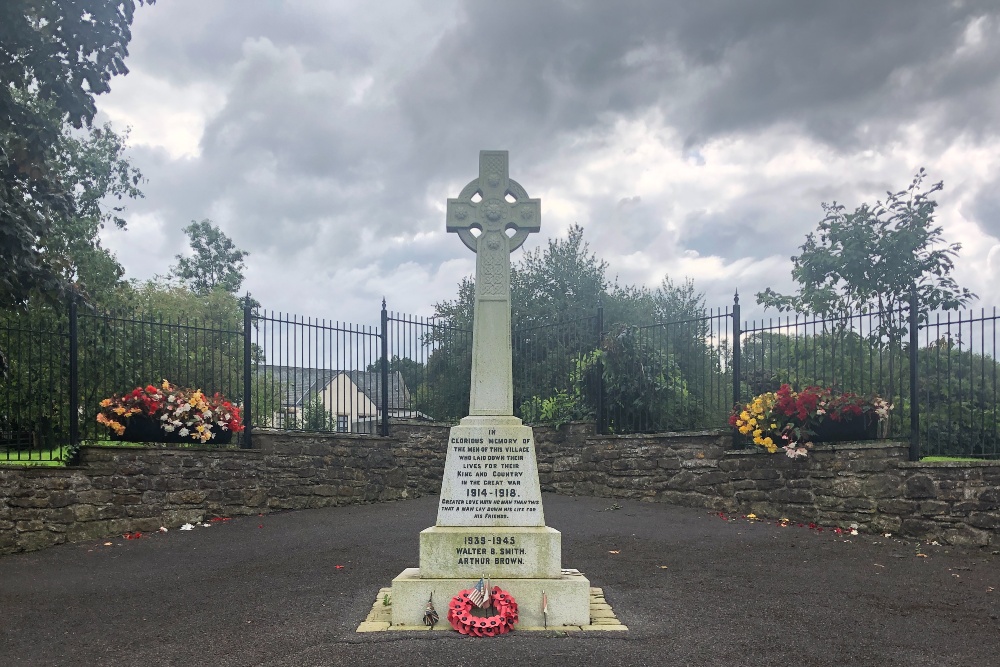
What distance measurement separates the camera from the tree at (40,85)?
8.88 metres

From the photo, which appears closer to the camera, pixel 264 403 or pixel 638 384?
pixel 264 403

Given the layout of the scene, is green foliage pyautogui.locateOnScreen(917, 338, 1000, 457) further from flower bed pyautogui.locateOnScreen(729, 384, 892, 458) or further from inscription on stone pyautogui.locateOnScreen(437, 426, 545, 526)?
inscription on stone pyautogui.locateOnScreen(437, 426, 545, 526)

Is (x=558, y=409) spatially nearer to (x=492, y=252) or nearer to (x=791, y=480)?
(x=791, y=480)

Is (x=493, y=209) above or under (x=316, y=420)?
above

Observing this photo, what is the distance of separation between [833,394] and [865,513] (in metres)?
1.47

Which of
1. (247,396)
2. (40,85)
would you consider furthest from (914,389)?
(40,85)

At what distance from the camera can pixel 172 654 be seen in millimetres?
4441

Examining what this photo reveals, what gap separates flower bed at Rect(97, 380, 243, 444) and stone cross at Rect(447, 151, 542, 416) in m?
5.84

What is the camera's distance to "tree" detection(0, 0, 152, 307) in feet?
29.1

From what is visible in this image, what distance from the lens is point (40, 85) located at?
30.9ft

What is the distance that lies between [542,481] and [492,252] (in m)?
7.29

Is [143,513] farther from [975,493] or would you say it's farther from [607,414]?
[975,493]

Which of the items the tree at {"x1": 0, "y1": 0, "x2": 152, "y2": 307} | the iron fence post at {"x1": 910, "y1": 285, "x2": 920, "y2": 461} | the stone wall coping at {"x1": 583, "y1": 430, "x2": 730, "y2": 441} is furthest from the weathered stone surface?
the tree at {"x1": 0, "y1": 0, "x2": 152, "y2": 307}

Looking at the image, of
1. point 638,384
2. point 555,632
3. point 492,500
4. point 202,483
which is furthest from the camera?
point 638,384
